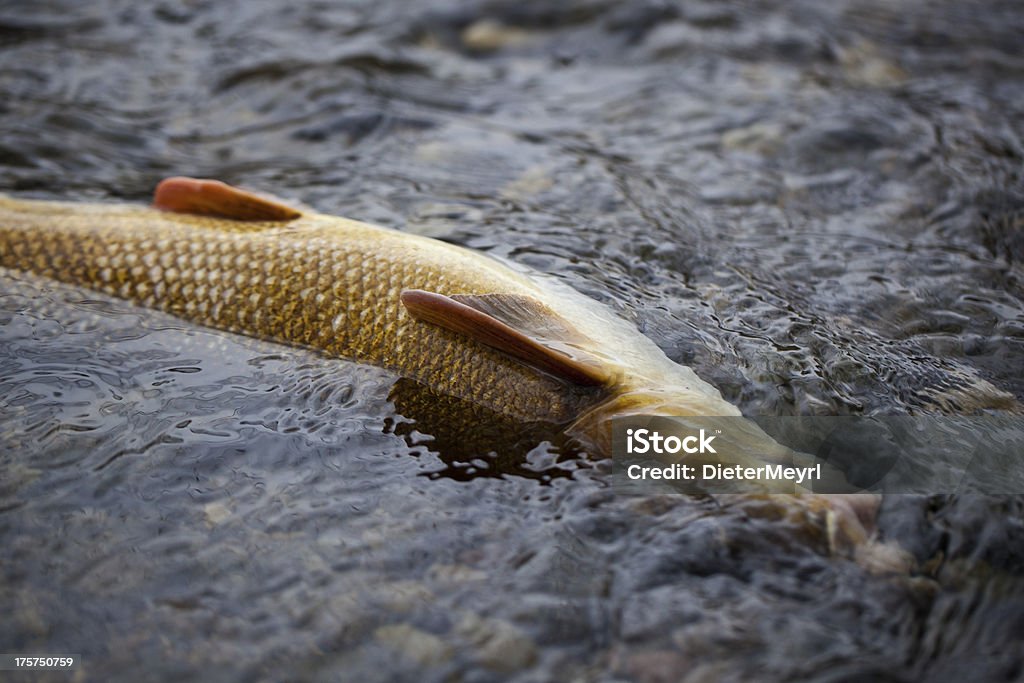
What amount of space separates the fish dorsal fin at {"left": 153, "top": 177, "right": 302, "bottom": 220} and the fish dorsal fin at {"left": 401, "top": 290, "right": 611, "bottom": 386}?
38.3 inches

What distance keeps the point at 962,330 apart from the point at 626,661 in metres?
2.17

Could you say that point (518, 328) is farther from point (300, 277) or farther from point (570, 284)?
point (300, 277)

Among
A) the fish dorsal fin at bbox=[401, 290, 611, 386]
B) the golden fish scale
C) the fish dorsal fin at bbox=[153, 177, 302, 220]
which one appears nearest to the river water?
the golden fish scale

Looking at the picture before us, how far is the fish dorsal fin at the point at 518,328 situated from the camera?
305 centimetres

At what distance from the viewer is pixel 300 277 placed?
3549 millimetres

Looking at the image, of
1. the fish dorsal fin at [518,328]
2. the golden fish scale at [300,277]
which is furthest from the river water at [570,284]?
the fish dorsal fin at [518,328]

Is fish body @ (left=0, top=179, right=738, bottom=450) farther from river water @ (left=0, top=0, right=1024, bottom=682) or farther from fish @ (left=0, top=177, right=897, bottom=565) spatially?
river water @ (left=0, top=0, right=1024, bottom=682)

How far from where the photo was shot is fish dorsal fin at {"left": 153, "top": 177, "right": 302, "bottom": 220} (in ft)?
12.5

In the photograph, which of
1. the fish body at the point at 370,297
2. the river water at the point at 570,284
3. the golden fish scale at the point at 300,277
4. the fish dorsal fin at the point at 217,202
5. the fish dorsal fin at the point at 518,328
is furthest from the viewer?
the fish dorsal fin at the point at 217,202

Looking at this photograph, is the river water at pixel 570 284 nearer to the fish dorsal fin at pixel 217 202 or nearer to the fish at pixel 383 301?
the fish at pixel 383 301

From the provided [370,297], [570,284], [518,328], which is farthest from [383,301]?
[570,284]

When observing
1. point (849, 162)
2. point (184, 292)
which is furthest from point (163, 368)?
point (849, 162)

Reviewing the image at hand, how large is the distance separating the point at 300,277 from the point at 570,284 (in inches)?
43.2

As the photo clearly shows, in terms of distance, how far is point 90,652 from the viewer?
8.66 feet
